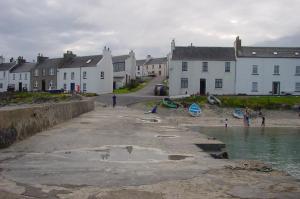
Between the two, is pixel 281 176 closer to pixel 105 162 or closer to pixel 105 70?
pixel 105 162

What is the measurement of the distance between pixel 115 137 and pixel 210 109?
35.6m

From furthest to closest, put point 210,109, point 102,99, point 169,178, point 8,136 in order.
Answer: point 102,99 → point 210,109 → point 8,136 → point 169,178

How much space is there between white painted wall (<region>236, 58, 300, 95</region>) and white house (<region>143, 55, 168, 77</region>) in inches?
2634

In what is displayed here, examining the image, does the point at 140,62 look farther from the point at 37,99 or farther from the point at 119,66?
the point at 37,99

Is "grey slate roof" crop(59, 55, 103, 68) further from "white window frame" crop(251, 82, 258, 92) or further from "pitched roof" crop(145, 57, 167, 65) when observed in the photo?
"pitched roof" crop(145, 57, 167, 65)

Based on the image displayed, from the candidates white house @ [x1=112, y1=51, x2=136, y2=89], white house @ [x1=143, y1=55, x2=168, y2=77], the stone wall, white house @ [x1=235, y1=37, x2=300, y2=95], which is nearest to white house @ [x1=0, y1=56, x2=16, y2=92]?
white house @ [x1=112, y1=51, x2=136, y2=89]

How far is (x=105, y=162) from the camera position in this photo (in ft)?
37.4

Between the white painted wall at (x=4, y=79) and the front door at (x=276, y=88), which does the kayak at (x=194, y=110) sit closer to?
the front door at (x=276, y=88)

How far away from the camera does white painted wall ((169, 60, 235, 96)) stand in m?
65.6

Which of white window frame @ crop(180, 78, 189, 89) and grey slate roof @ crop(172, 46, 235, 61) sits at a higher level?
grey slate roof @ crop(172, 46, 235, 61)

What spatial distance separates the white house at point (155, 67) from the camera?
134500 millimetres

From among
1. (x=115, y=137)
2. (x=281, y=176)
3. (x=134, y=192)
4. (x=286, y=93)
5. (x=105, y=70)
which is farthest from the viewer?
(x=105, y=70)

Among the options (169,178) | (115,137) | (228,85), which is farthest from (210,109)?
(169,178)

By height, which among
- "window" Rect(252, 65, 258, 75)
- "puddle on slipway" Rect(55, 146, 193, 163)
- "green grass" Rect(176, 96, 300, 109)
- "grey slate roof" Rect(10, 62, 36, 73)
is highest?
"grey slate roof" Rect(10, 62, 36, 73)
